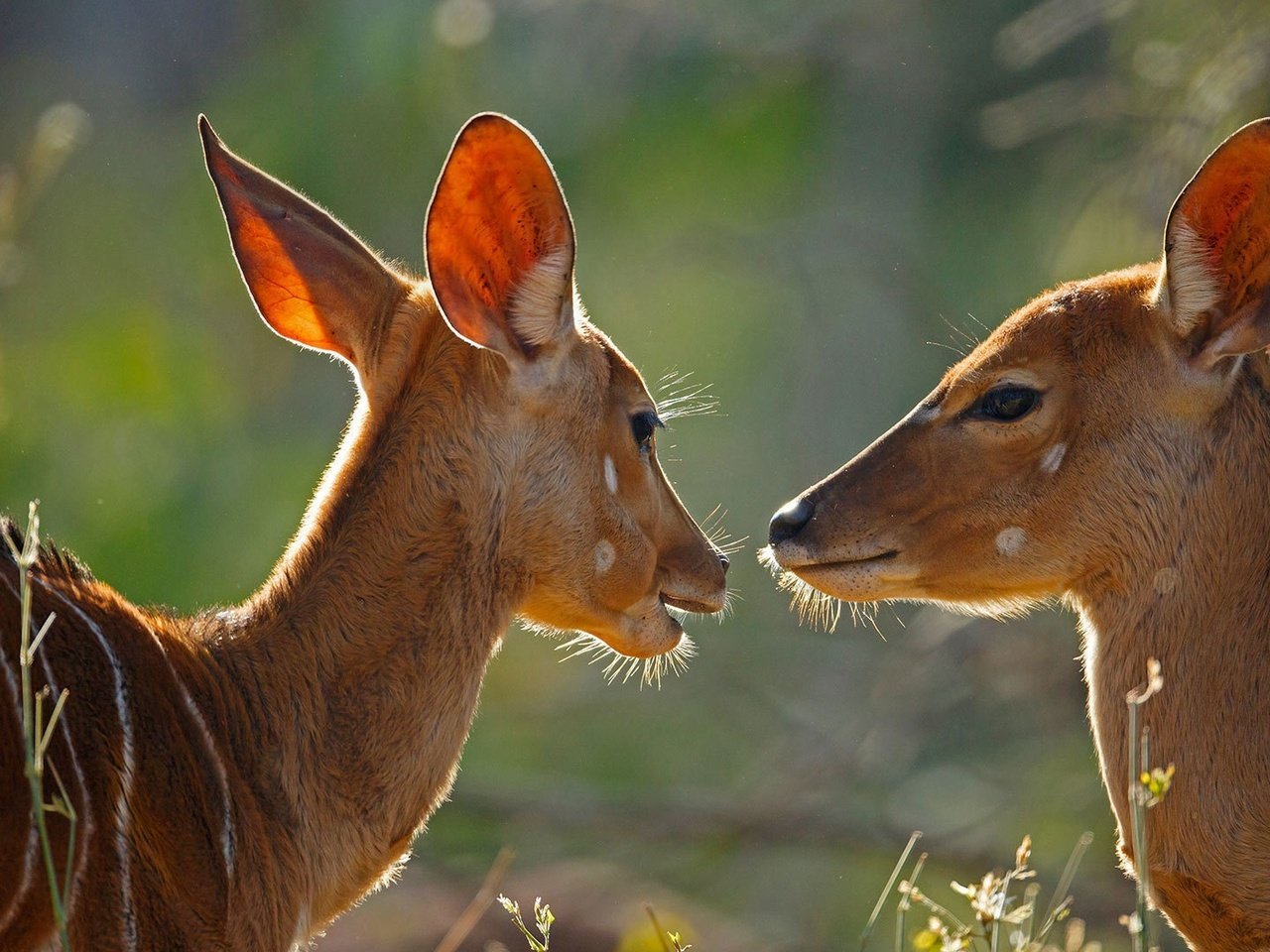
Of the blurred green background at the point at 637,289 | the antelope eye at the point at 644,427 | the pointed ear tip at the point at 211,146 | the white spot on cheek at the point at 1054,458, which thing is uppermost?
the pointed ear tip at the point at 211,146

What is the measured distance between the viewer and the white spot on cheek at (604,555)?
3.79 meters

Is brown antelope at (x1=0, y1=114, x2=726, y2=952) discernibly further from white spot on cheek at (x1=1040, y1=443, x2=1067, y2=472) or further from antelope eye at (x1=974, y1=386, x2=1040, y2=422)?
white spot on cheek at (x1=1040, y1=443, x2=1067, y2=472)

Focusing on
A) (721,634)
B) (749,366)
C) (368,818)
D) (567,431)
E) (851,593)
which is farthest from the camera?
(749,366)

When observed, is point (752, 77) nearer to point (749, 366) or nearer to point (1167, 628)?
point (749, 366)

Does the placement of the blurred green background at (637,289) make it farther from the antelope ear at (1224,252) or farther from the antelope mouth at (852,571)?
the antelope ear at (1224,252)

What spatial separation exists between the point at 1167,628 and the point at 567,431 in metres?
1.25

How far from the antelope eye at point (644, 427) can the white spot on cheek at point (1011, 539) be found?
776mm

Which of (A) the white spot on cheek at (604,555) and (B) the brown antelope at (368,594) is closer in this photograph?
(B) the brown antelope at (368,594)

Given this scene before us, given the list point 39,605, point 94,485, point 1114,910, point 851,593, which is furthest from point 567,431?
point 94,485

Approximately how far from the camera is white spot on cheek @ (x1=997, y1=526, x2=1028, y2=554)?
3881 millimetres

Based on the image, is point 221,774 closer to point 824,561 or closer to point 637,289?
point 824,561

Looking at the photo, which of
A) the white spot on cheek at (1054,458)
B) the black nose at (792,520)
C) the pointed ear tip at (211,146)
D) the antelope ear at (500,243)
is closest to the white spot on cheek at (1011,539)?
the white spot on cheek at (1054,458)

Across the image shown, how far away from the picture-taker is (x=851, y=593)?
4121 mm

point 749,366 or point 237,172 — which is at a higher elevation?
point 237,172
